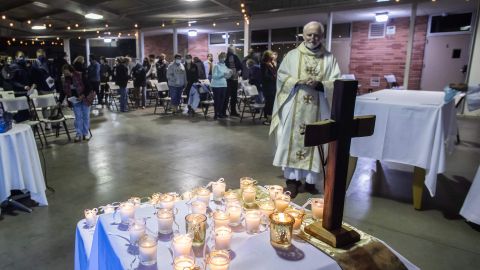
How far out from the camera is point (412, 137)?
3.17m

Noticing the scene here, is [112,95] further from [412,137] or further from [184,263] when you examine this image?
[184,263]

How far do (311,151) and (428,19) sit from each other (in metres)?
9.38

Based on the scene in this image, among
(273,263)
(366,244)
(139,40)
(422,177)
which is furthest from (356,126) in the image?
(139,40)

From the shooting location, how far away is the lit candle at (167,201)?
5.03 feet

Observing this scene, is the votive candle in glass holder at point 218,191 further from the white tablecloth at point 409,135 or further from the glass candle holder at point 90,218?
the white tablecloth at point 409,135

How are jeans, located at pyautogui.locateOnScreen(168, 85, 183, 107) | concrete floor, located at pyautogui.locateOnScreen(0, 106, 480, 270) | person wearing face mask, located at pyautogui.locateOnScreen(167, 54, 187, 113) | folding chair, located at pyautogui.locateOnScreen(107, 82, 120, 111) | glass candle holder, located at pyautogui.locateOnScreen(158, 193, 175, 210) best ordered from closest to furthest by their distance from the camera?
glass candle holder, located at pyautogui.locateOnScreen(158, 193, 175, 210) → concrete floor, located at pyautogui.locateOnScreen(0, 106, 480, 270) → person wearing face mask, located at pyautogui.locateOnScreen(167, 54, 187, 113) → jeans, located at pyautogui.locateOnScreen(168, 85, 183, 107) → folding chair, located at pyautogui.locateOnScreen(107, 82, 120, 111)

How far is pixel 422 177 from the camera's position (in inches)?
128

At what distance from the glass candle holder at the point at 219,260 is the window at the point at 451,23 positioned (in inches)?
453

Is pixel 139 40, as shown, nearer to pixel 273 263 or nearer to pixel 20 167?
pixel 20 167

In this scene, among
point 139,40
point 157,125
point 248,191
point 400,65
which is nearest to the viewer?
point 248,191

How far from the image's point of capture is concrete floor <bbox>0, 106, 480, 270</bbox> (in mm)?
2625

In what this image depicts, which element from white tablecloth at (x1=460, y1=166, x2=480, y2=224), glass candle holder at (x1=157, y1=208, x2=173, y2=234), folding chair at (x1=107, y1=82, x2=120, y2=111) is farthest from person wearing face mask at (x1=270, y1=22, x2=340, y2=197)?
folding chair at (x1=107, y1=82, x2=120, y2=111)

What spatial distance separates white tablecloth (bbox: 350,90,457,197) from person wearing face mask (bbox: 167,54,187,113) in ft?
20.9

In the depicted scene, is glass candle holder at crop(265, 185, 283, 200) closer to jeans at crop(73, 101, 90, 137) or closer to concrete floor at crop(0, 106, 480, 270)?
concrete floor at crop(0, 106, 480, 270)
